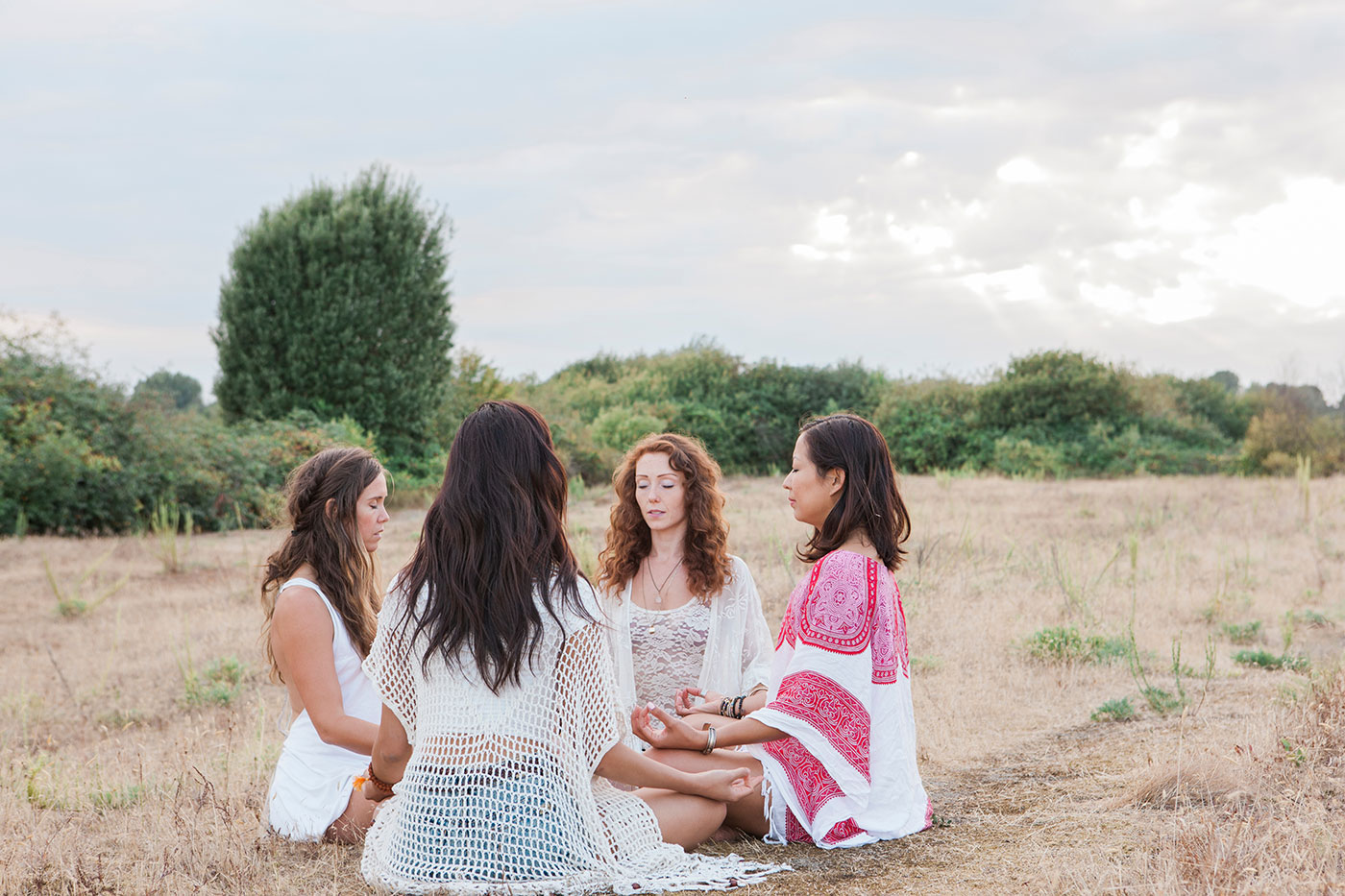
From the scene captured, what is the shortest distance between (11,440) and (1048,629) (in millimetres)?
14421

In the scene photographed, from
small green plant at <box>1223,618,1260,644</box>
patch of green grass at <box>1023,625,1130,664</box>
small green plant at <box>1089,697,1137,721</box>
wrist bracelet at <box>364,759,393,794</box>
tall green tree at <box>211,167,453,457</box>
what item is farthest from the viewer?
tall green tree at <box>211,167,453,457</box>

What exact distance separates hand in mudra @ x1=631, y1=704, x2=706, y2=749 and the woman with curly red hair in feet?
2.56

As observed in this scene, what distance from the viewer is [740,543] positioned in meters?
10.6

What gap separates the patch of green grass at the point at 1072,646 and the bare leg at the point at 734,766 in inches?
145

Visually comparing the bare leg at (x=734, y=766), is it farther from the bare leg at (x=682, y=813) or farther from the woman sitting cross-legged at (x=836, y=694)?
the bare leg at (x=682, y=813)

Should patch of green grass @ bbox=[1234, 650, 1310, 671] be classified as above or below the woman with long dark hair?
below

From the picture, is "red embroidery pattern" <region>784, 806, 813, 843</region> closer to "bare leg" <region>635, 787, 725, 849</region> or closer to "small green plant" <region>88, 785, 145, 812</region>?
"bare leg" <region>635, 787, 725, 849</region>

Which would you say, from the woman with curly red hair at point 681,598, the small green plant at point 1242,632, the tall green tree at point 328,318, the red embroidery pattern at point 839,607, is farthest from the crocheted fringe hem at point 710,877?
the tall green tree at point 328,318

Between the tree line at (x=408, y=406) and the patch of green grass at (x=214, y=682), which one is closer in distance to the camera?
the patch of green grass at (x=214, y=682)

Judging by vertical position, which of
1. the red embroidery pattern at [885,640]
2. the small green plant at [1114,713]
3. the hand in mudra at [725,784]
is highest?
the red embroidery pattern at [885,640]

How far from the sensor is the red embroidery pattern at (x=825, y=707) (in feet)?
10.7

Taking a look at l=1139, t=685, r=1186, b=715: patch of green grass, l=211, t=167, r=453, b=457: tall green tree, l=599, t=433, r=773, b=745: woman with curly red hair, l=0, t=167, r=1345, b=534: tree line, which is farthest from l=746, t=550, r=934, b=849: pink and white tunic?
l=211, t=167, r=453, b=457: tall green tree

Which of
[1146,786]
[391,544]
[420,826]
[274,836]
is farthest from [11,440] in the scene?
[1146,786]

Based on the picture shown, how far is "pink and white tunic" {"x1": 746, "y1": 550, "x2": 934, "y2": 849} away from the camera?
327 cm
